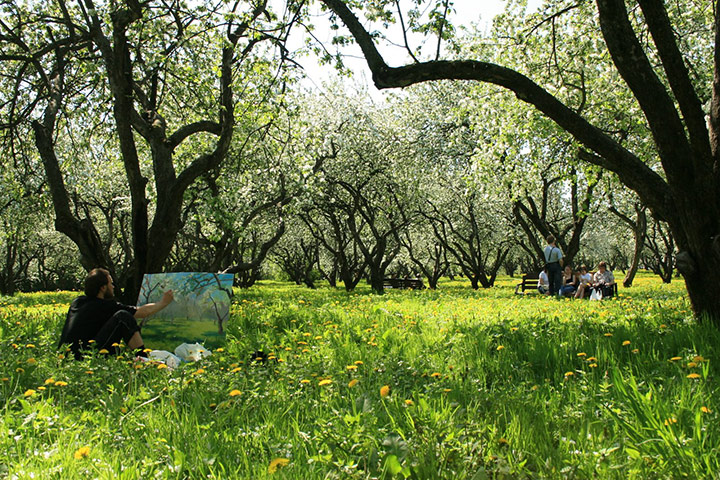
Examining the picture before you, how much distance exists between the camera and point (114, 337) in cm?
545

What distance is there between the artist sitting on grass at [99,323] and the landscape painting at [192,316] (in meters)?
0.99

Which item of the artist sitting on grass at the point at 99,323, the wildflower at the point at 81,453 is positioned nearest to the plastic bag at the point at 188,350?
the artist sitting on grass at the point at 99,323

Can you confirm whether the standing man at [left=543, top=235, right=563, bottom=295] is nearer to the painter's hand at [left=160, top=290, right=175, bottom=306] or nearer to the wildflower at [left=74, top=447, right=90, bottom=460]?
the painter's hand at [left=160, top=290, right=175, bottom=306]

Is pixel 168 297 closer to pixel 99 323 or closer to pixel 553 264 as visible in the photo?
pixel 99 323

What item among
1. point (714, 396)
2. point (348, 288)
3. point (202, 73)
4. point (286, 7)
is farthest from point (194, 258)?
point (714, 396)

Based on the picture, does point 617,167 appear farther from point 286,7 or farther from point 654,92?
point 286,7

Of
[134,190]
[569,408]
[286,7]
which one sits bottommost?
[569,408]

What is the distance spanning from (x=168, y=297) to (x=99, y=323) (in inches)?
53.2

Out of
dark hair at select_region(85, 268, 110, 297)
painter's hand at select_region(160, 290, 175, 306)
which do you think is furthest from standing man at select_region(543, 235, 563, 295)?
dark hair at select_region(85, 268, 110, 297)

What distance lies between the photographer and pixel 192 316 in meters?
6.75

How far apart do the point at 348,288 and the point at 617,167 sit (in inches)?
722

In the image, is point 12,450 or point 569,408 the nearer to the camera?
point 12,450

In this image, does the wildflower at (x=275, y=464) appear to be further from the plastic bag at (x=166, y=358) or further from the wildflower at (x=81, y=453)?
the plastic bag at (x=166, y=358)

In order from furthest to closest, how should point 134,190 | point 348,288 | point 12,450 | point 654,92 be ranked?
point 348,288
point 134,190
point 654,92
point 12,450
